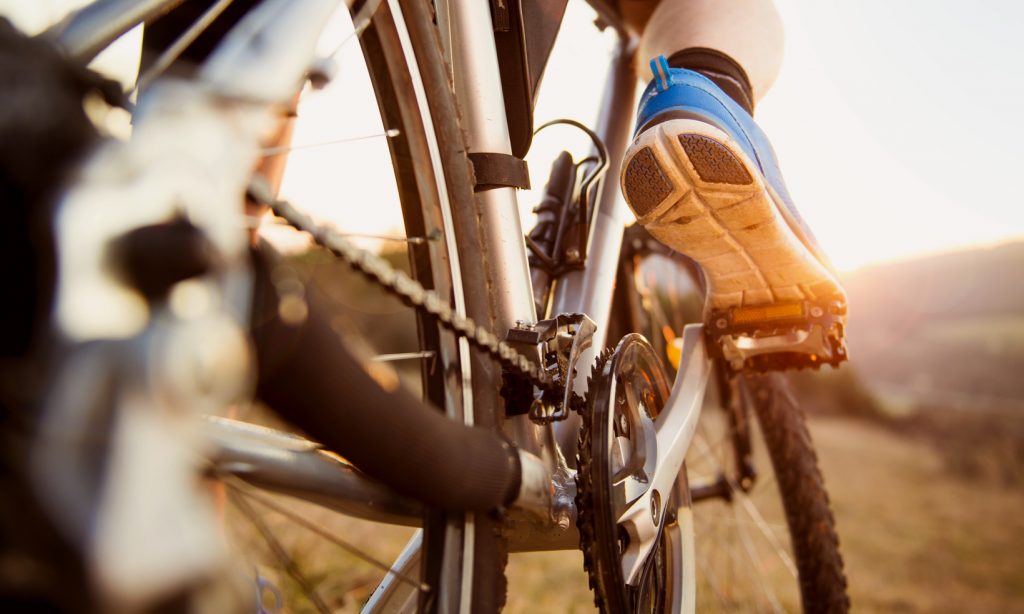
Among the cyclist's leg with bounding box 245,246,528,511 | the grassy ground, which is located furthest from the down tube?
the grassy ground

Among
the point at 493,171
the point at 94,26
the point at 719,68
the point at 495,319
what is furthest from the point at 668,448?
the point at 94,26

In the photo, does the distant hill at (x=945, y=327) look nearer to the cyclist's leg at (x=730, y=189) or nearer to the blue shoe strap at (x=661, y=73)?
the cyclist's leg at (x=730, y=189)

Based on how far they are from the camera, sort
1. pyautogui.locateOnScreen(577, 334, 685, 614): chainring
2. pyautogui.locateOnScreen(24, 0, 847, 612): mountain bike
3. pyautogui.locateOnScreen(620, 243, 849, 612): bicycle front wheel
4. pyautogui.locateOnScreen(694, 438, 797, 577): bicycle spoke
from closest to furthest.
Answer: pyautogui.locateOnScreen(24, 0, 847, 612): mountain bike, pyautogui.locateOnScreen(577, 334, 685, 614): chainring, pyautogui.locateOnScreen(620, 243, 849, 612): bicycle front wheel, pyautogui.locateOnScreen(694, 438, 797, 577): bicycle spoke

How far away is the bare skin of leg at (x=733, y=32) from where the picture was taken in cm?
85

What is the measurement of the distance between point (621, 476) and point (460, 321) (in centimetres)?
23

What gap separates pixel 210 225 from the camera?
0.30 metres

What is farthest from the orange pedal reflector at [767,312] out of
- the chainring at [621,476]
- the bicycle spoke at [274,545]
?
the bicycle spoke at [274,545]

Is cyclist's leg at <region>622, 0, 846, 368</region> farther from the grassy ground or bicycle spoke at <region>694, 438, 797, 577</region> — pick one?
the grassy ground

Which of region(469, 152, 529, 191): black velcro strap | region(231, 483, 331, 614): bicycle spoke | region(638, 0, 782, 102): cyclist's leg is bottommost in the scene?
region(231, 483, 331, 614): bicycle spoke

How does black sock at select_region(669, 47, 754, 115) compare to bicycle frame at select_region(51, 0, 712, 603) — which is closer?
bicycle frame at select_region(51, 0, 712, 603)

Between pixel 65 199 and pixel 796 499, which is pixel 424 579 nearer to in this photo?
pixel 65 199

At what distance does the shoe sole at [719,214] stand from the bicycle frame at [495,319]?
12 cm

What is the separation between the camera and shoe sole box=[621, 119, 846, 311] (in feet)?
2.21

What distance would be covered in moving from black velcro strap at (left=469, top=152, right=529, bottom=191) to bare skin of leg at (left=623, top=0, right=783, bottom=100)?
31 centimetres
